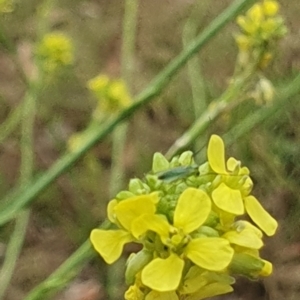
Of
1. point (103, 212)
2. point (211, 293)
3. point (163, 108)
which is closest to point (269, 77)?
point (163, 108)

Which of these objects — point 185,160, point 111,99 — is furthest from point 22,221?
point 185,160

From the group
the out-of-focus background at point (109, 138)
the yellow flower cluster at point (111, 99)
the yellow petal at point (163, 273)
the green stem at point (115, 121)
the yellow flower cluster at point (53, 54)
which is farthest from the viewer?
the out-of-focus background at point (109, 138)

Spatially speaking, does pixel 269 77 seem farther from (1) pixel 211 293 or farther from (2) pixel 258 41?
(1) pixel 211 293

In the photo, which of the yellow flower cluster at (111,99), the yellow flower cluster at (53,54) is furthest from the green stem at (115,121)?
the yellow flower cluster at (53,54)

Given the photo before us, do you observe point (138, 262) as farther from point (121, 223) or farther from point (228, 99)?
point (228, 99)

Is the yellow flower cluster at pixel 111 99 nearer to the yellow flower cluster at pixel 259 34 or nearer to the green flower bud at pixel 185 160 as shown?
the yellow flower cluster at pixel 259 34

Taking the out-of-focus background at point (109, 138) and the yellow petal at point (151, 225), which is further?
the out-of-focus background at point (109, 138)
